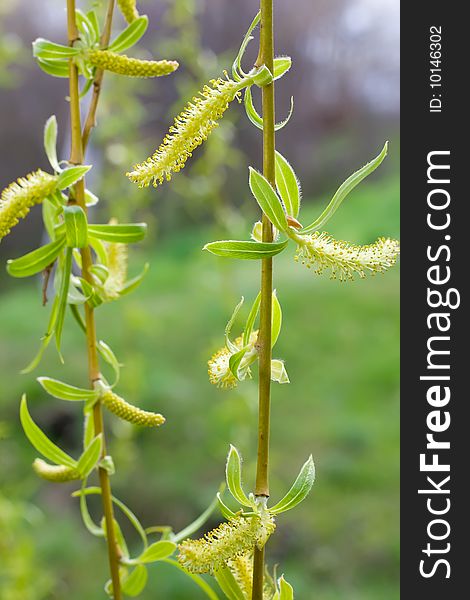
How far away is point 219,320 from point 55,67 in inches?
52.9

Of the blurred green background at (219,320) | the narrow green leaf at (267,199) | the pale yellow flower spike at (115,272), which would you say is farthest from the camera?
the blurred green background at (219,320)

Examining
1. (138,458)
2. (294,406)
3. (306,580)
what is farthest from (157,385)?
(306,580)

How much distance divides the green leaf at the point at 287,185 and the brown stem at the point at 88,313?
10cm

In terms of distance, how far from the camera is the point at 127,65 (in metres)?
0.33

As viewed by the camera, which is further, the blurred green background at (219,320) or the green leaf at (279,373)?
the blurred green background at (219,320)

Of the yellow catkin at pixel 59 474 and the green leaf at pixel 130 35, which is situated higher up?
the green leaf at pixel 130 35

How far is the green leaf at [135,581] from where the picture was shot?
0.38m

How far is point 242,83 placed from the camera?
27cm

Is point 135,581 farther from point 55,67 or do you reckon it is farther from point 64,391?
point 55,67

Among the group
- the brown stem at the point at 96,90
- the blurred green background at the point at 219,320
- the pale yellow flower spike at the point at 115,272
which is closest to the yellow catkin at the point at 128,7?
the brown stem at the point at 96,90

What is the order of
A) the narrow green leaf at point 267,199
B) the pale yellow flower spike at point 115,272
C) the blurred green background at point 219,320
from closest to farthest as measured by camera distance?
the narrow green leaf at point 267,199 < the pale yellow flower spike at point 115,272 < the blurred green background at point 219,320

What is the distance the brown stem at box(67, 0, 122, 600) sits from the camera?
1.13 feet

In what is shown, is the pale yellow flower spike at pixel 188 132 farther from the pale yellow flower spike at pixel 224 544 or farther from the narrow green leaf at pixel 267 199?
the pale yellow flower spike at pixel 224 544

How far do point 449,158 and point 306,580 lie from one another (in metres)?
0.91
